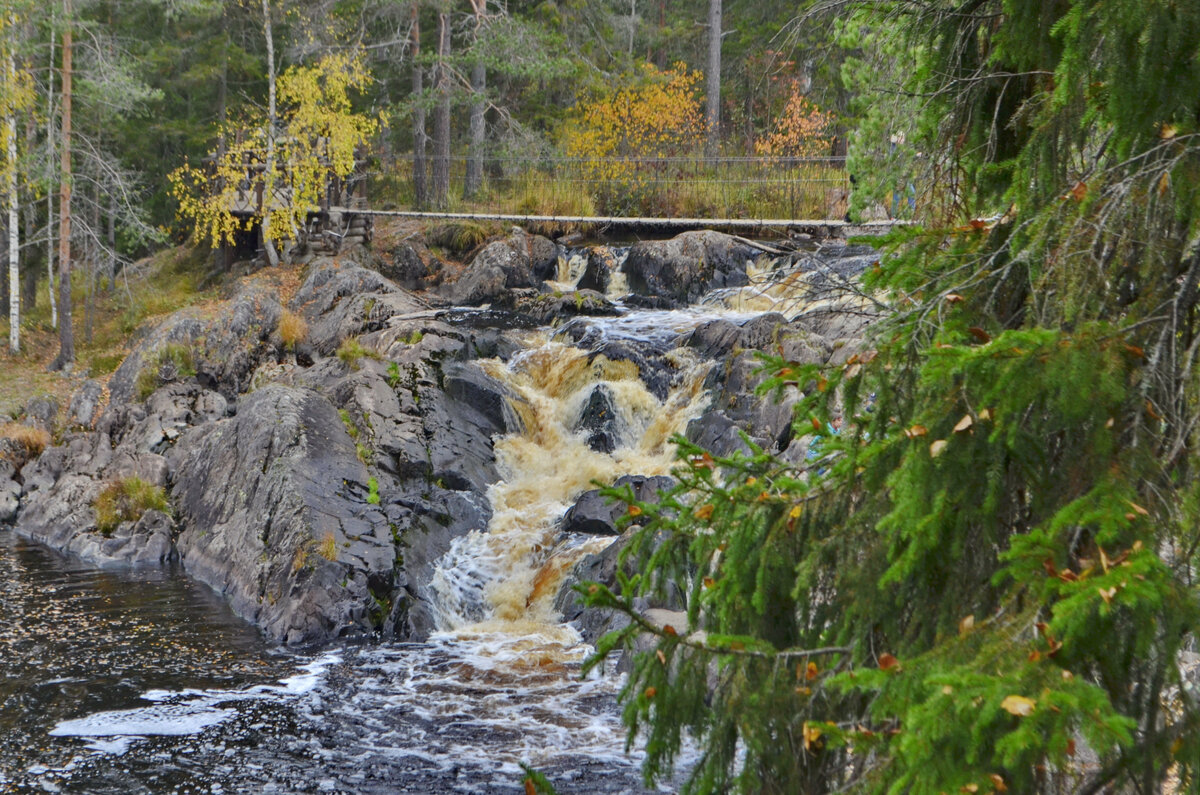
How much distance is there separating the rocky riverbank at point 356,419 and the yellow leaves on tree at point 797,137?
158 inches

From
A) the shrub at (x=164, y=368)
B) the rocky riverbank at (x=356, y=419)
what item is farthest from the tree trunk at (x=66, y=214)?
the shrub at (x=164, y=368)

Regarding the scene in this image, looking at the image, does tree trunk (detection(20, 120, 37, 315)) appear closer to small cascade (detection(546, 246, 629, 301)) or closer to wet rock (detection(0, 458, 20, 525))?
wet rock (detection(0, 458, 20, 525))

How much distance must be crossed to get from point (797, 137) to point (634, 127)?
3.58 metres

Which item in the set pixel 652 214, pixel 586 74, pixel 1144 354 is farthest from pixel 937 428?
pixel 586 74

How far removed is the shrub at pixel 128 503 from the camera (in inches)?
485

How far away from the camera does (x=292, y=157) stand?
19.0 m

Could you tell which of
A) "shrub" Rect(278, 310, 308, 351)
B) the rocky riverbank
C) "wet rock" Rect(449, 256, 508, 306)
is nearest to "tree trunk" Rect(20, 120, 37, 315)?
the rocky riverbank

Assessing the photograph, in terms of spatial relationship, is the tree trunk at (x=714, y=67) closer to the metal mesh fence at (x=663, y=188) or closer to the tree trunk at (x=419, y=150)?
the metal mesh fence at (x=663, y=188)

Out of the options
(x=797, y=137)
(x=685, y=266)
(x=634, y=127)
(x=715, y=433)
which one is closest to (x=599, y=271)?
(x=685, y=266)

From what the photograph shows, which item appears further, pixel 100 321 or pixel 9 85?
pixel 100 321

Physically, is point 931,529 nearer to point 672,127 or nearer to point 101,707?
point 101,707

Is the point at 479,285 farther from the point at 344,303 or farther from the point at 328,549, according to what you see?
the point at 328,549

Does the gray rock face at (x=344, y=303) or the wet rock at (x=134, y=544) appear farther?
the gray rock face at (x=344, y=303)

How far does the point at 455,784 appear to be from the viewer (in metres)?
6.85
